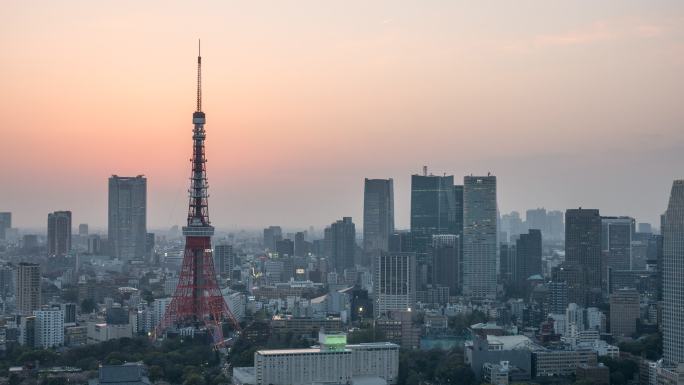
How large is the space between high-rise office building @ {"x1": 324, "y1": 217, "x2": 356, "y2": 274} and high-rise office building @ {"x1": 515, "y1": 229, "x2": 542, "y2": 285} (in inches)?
376

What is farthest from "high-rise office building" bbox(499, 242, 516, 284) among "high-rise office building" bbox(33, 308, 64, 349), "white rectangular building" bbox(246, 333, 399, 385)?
"white rectangular building" bbox(246, 333, 399, 385)

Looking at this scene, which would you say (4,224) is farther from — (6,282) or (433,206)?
(433,206)

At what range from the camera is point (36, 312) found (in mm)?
29438

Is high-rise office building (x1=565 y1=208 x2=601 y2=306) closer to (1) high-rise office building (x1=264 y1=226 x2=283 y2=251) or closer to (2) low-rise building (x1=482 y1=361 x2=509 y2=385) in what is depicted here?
(2) low-rise building (x1=482 y1=361 x2=509 y2=385)

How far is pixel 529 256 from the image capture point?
162 ft

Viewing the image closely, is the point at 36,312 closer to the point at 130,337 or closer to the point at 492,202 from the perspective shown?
the point at 130,337

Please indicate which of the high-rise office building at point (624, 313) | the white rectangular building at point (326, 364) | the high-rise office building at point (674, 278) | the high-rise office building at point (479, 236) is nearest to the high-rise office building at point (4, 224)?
the high-rise office building at point (479, 236)

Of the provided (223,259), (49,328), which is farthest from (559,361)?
(223,259)

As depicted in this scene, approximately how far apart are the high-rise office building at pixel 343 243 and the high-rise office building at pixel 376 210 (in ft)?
6.80

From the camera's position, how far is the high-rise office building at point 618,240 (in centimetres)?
4731

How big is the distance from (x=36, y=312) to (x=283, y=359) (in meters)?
9.86

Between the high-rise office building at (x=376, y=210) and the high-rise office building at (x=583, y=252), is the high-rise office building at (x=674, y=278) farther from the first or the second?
the high-rise office building at (x=376, y=210)

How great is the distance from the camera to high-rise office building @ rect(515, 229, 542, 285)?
48906 mm

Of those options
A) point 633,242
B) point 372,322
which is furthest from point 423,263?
point 372,322
